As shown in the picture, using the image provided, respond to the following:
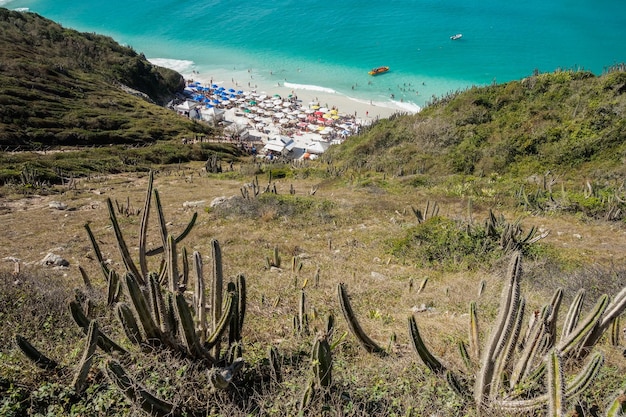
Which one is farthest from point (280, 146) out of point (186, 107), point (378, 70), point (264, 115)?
point (378, 70)

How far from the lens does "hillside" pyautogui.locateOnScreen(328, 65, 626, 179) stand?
15844 mm

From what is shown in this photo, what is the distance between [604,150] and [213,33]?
7828cm

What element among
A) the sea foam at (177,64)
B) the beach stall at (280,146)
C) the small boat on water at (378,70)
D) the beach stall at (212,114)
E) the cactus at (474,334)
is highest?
the sea foam at (177,64)

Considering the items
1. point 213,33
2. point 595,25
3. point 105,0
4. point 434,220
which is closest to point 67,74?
point 213,33

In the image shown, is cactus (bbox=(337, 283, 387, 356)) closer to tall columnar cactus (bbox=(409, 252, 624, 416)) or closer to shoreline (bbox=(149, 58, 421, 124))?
tall columnar cactus (bbox=(409, 252, 624, 416))

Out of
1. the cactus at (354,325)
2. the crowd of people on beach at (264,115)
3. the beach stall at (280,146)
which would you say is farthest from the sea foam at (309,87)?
the cactus at (354,325)

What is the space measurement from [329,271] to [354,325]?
3.97 metres

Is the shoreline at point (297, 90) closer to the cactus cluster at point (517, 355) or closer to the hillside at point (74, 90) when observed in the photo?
the hillside at point (74, 90)

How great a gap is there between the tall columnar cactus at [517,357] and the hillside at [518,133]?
14.0 metres

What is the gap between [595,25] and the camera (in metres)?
63.2

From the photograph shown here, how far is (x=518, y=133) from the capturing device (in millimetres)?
18531

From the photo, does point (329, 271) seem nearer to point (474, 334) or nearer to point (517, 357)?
point (474, 334)

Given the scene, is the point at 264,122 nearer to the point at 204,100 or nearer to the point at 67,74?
the point at 204,100

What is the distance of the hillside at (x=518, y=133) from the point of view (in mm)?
15844
